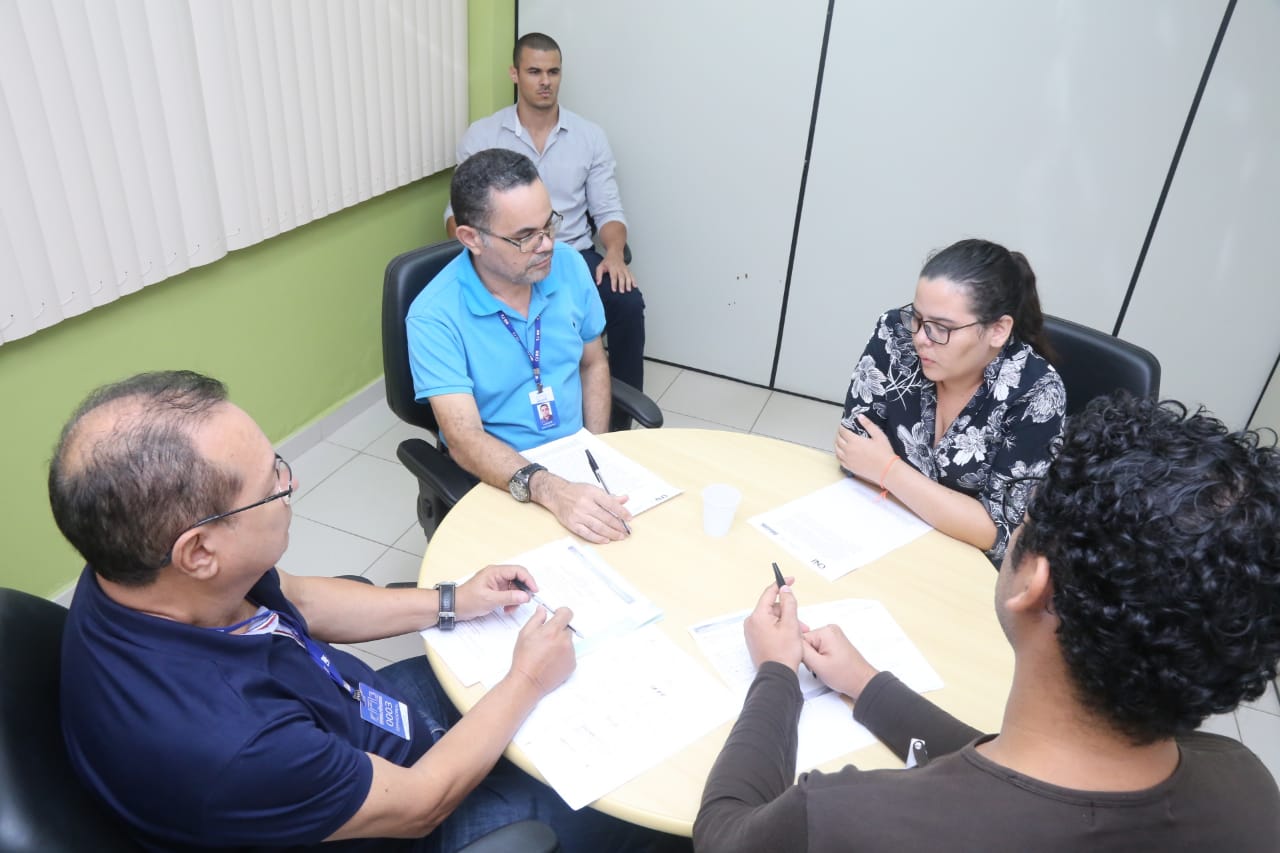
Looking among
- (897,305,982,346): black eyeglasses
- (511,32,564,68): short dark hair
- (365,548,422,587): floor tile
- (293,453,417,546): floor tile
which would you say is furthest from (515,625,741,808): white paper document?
(511,32,564,68): short dark hair

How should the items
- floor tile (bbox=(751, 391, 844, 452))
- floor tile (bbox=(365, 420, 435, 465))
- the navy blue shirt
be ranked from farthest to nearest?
floor tile (bbox=(751, 391, 844, 452)) < floor tile (bbox=(365, 420, 435, 465)) < the navy blue shirt

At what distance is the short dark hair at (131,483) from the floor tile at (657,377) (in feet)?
9.26

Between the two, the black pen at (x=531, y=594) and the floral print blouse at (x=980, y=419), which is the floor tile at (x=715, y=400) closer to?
the floral print blouse at (x=980, y=419)

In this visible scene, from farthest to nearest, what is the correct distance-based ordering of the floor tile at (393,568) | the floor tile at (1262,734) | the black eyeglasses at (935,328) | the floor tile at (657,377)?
the floor tile at (657,377)
the floor tile at (393,568)
the floor tile at (1262,734)
the black eyeglasses at (935,328)

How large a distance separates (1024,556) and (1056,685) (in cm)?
13

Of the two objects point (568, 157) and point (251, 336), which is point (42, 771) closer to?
point (251, 336)

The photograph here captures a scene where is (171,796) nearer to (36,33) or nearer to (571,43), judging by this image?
Answer: (36,33)

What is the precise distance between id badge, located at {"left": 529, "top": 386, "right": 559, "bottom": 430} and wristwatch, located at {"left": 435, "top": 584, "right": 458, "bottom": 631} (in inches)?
29.5

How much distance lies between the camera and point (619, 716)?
3.99 ft

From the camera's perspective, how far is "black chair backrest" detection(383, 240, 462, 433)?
196 cm

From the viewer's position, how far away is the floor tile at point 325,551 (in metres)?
2.60

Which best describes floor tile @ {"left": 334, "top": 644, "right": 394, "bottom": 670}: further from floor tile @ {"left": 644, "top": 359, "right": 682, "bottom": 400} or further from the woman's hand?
floor tile @ {"left": 644, "top": 359, "right": 682, "bottom": 400}

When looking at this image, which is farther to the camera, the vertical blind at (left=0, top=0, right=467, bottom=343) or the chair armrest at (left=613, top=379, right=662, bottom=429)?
the chair armrest at (left=613, top=379, right=662, bottom=429)

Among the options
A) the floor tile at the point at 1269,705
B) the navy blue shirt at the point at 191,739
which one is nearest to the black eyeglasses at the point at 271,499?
the navy blue shirt at the point at 191,739
